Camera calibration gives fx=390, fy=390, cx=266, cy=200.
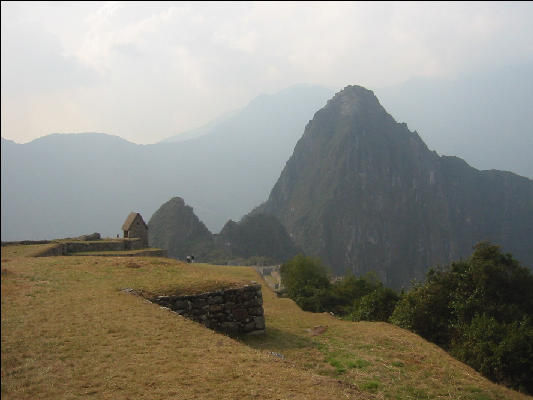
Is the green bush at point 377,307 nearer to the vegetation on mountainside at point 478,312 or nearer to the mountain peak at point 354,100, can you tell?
the vegetation on mountainside at point 478,312

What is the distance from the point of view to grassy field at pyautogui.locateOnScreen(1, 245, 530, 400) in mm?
6012

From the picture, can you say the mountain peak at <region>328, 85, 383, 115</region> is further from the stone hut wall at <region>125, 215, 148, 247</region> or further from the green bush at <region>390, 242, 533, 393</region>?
the green bush at <region>390, 242, 533, 393</region>

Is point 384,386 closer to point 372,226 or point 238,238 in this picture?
point 238,238

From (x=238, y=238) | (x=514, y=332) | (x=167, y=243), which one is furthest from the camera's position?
(x=238, y=238)

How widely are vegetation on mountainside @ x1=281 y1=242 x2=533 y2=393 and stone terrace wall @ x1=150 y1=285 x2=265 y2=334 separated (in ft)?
24.6

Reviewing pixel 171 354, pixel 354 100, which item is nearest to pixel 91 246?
pixel 171 354

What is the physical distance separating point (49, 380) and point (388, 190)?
187 metres

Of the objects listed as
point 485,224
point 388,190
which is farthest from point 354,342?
point 485,224

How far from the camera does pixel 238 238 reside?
397 feet

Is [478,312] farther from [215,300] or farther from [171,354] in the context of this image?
[171,354]

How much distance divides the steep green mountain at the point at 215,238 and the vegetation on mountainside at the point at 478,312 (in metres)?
73.9

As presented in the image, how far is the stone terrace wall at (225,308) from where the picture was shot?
1141 centimetres

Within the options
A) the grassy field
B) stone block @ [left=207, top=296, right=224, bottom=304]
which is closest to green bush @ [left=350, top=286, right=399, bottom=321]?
the grassy field

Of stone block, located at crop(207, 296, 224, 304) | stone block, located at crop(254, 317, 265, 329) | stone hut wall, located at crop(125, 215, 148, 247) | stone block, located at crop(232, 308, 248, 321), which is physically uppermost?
stone hut wall, located at crop(125, 215, 148, 247)
